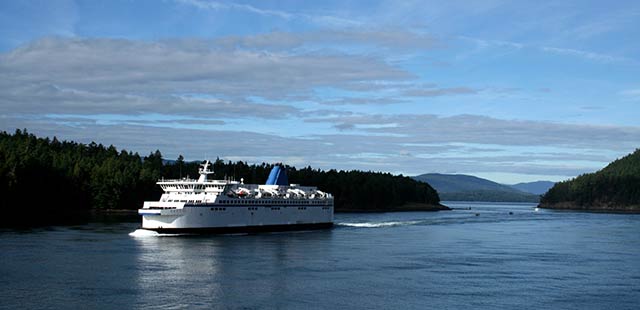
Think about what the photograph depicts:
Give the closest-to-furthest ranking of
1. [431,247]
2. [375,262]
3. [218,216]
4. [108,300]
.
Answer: [108,300] < [375,262] < [431,247] < [218,216]

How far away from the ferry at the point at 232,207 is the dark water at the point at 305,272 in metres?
2.33

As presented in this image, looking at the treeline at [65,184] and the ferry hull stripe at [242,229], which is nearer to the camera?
the ferry hull stripe at [242,229]

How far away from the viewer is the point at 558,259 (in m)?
70.3

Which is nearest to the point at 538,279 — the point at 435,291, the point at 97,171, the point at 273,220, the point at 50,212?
the point at 435,291

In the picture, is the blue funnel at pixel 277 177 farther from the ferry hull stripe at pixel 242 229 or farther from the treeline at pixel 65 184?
the treeline at pixel 65 184

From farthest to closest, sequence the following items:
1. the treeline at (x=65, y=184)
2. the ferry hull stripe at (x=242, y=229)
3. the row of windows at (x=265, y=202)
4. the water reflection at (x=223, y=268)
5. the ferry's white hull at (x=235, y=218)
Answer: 1. the treeline at (x=65, y=184)
2. the row of windows at (x=265, y=202)
3. the ferry hull stripe at (x=242, y=229)
4. the ferry's white hull at (x=235, y=218)
5. the water reflection at (x=223, y=268)

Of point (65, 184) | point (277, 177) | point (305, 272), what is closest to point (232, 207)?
point (277, 177)

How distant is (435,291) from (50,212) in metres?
114

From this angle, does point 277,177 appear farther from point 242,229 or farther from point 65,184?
point 65,184

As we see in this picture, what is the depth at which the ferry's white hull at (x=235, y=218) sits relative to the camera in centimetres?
8350

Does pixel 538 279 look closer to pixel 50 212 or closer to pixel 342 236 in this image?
pixel 342 236

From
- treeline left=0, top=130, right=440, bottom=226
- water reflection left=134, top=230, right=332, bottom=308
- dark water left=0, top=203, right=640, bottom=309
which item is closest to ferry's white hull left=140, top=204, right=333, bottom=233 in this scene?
water reflection left=134, top=230, right=332, bottom=308

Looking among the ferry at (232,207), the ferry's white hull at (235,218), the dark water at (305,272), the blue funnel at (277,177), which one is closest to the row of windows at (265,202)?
the ferry at (232,207)

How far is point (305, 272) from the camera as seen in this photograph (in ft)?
187
